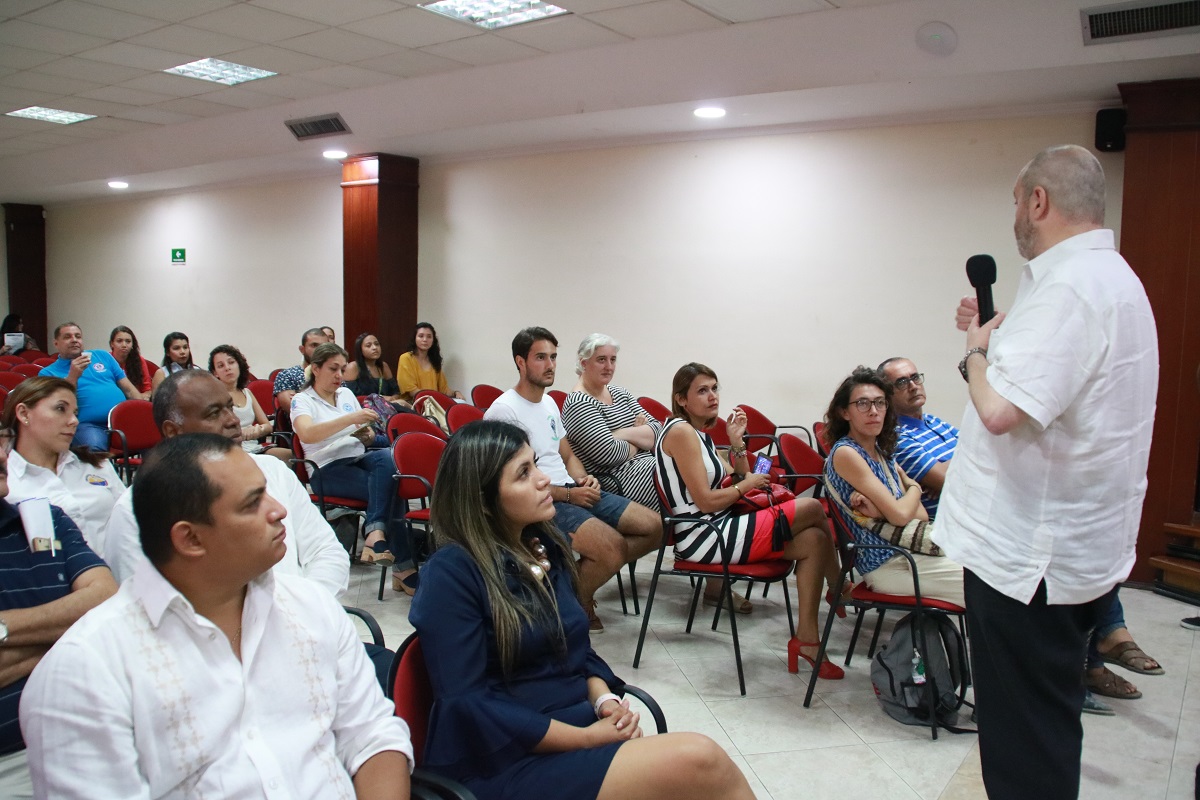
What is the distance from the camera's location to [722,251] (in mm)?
6594

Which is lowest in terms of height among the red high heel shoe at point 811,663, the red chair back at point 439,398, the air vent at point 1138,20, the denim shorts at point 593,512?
the red high heel shoe at point 811,663

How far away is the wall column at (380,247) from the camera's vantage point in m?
8.10

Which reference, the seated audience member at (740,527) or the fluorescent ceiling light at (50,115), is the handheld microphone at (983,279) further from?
the fluorescent ceiling light at (50,115)

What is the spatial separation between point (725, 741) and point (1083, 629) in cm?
136

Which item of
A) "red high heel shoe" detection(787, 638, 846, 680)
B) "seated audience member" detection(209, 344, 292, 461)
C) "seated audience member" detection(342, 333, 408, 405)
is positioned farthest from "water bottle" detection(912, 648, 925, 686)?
"seated audience member" detection(342, 333, 408, 405)

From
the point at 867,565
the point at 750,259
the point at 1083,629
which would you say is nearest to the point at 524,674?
the point at 1083,629

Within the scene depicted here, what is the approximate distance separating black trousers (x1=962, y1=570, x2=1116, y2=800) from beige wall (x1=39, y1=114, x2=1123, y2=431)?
4.15m

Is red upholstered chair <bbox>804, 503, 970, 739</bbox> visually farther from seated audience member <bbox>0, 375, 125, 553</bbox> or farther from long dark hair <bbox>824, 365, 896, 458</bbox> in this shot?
seated audience member <bbox>0, 375, 125, 553</bbox>

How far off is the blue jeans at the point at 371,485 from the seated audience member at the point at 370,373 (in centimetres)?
262

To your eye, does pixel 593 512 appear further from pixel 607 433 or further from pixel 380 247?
pixel 380 247

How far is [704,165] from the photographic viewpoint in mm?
6637

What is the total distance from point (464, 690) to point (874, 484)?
6.33 ft

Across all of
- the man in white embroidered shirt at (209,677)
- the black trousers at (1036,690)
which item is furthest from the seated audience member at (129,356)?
the black trousers at (1036,690)

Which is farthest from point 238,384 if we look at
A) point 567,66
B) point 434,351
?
point 567,66
